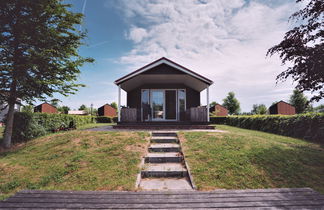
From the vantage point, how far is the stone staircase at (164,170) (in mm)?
3809

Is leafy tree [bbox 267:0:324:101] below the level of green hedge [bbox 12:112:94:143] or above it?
above

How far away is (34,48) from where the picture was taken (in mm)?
7621

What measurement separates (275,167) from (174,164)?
9.61 feet

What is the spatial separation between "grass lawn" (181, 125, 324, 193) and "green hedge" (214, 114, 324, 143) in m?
4.34

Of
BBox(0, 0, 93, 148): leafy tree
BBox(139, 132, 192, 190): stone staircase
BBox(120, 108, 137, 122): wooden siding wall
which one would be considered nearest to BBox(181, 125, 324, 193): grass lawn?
BBox(139, 132, 192, 190): stone staircase

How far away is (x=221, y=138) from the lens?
6664 mm

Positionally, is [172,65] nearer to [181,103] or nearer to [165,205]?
[181,103]

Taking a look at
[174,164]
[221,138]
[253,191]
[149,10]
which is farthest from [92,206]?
[149,10]

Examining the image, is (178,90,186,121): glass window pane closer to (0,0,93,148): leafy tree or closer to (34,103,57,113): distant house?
(0,0,93,148): leafy tree

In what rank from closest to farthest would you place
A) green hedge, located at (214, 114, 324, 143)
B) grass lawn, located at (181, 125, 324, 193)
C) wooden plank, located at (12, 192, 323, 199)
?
wooden plank, located at (12, 192, 323, 199) < grass lawn, located at (181, 125, 324, 193) < green hedge, located at (214, 114, 324, 143)

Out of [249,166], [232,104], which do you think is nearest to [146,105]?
[249,166]

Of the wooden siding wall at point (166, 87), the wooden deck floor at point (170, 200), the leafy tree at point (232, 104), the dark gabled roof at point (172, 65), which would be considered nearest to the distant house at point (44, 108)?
the wooden siding wall at point (166, 87)

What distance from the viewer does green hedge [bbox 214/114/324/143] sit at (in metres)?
8.71

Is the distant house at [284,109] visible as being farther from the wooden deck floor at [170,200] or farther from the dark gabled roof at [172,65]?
the wooden deck floor at [170,200]
